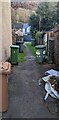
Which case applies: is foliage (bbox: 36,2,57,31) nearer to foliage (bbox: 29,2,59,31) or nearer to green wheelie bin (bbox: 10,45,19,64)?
foliage (bbox: 29,2,59,31)

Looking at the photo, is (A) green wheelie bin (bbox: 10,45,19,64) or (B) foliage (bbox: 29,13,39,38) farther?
(B) foliage (bbox: 29,13,39,38)

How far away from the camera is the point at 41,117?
218 inches

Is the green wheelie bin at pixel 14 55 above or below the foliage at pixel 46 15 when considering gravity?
below

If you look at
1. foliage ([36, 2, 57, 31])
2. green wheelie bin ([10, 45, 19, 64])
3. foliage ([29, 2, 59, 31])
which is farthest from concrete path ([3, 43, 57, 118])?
foliage ([36, 2, 57, 31])

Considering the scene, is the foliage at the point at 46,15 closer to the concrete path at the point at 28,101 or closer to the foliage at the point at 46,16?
the foliage at the point at 46,16

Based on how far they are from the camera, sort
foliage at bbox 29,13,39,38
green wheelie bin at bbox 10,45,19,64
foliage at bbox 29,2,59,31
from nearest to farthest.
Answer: green wheelie bin at bbox 10,45,19,64, foliage at bbox 29,2,59,31, foliage at bbox 29,13,39,38

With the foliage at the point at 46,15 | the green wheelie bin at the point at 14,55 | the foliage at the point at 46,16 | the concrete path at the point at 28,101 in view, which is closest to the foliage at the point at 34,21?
the foliage at the point at 46,15

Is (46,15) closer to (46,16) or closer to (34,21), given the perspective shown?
(46,16)

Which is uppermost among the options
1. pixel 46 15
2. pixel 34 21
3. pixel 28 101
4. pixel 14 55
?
pixel 46 15

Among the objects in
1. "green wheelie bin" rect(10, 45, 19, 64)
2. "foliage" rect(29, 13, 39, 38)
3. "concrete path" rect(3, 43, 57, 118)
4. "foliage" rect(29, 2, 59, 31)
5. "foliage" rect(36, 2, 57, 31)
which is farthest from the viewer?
"foliage" rect(29, 13, 39, 38)

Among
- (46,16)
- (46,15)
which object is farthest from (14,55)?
(46,16)

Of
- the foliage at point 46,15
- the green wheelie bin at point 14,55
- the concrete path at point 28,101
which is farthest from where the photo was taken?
the foliage at point 46,15

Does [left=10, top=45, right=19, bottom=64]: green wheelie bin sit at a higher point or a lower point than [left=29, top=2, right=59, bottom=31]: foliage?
lower

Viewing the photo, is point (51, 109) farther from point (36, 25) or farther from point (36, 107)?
point (36, 25)
